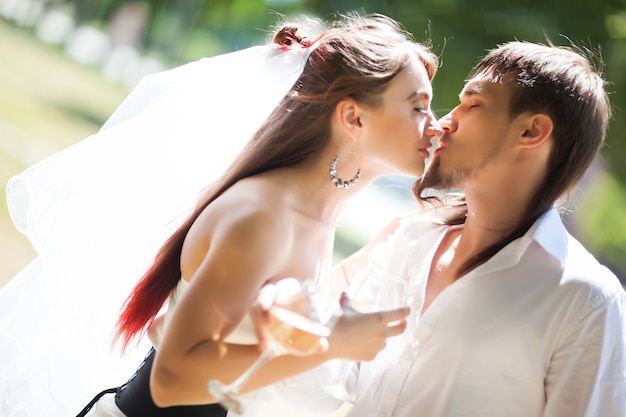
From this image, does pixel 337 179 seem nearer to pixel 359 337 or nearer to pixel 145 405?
pixel 359 337

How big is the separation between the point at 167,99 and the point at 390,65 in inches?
21.8

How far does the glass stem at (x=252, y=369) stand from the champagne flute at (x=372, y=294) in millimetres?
518

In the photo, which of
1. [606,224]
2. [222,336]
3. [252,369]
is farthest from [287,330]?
[606,224]

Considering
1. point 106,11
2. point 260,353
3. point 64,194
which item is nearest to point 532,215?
Answer: point 260,353

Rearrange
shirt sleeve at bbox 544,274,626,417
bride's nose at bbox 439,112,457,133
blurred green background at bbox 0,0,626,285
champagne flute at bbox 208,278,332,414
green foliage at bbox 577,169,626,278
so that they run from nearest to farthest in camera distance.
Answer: champagne flute at bbox 208,278,332,414
shirt sleeve at bbox 544,274,626,417
bride's nose at bbox 439,112,457,133
blurred green background at bbox 0,0,626,285
green foliage at bbox 577,169,626,278

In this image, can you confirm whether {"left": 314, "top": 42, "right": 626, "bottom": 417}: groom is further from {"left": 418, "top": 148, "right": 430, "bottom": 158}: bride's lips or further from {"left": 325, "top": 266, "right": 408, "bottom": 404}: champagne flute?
{"left": 418, "top": 148, "right": 430, "bottom": 158}: bride's lips

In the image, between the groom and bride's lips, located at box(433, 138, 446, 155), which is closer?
the groom

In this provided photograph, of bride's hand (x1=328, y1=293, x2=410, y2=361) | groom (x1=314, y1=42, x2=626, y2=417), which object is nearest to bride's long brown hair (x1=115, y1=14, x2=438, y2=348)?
groom (x1=314, y1=42, x2=626, y2=417)

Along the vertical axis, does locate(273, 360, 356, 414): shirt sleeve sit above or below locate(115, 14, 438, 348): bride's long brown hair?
below

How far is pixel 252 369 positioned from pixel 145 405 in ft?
1.69

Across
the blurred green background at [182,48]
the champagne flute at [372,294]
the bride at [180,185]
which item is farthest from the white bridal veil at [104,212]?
the blurred green background at [182,48]

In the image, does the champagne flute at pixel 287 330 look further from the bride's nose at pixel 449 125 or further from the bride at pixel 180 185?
the bride's nose at pixel 449 125

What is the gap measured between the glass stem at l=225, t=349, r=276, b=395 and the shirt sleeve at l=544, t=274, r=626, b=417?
0.71 meters

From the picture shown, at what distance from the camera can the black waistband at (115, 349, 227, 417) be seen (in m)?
1.77
